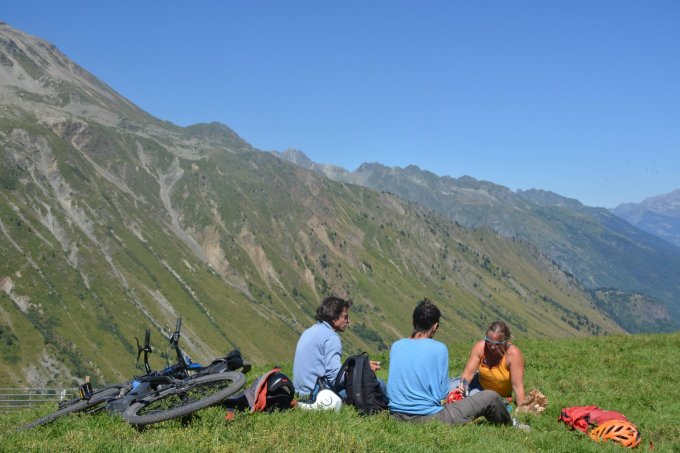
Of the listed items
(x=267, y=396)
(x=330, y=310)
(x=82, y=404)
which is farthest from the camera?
(x=330, y=310)

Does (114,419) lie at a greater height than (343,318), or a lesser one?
lesser

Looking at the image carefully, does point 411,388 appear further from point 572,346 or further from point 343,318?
point 572,346

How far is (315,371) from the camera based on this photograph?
1384 cm

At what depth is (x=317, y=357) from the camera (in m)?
13.8

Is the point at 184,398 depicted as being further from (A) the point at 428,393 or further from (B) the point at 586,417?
(B) the point at 586,417

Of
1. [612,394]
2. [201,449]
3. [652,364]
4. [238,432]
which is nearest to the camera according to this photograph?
[201,449]

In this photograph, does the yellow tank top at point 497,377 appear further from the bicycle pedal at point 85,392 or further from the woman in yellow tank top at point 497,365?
the bicycle pedal at point 85,392

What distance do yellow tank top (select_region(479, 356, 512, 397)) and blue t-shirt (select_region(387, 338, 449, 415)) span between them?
3022mm

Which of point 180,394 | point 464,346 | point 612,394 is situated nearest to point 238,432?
point 180,394

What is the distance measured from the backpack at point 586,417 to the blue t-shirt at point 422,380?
3146 mm

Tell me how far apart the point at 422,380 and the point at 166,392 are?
569 centimetres

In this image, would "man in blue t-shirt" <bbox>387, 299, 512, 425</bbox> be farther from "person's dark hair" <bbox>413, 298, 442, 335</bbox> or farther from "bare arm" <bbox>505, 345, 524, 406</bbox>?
"bare arm" <bbox>505, 345, 524, 406</bbox>

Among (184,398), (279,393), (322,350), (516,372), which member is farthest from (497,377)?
(184,398)

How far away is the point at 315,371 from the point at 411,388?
2.70 meters
